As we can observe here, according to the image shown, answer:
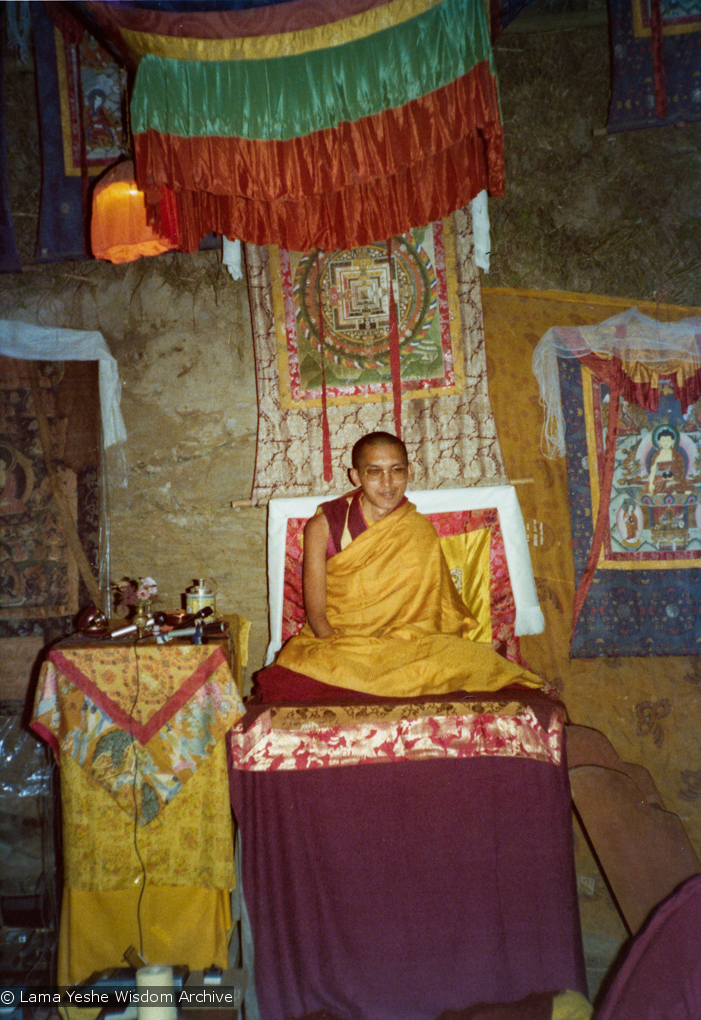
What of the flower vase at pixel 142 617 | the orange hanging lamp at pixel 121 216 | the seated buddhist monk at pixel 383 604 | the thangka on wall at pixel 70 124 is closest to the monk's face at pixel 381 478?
the seated buddhist monk at pixel 383 604

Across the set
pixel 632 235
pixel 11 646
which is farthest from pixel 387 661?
pixel 632 235

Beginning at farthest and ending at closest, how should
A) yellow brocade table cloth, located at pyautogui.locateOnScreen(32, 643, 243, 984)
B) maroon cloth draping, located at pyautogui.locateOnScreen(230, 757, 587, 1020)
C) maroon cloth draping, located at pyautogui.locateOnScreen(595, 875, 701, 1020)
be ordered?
yellow brocade table cloth, located at pyautogui.locateOnScreen(32, 643, 243, 984), maroon cloth draping, located at pyautogui.locateOnScreen(230, 757, 587, 1020), maroon cloth draping, located at pyautogui.locateOnScreen(595, 875, 701, 1020)

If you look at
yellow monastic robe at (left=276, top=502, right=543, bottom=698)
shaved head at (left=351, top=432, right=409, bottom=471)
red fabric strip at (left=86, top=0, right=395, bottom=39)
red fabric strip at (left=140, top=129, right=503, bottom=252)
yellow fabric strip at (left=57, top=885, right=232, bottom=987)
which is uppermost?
red fabric strip at (left=86, top=0, right=395, bottom=39)

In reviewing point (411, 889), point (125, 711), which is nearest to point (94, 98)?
point (125, 711)

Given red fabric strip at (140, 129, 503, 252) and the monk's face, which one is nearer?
the monk's face

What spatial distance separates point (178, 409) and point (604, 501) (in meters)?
2.57

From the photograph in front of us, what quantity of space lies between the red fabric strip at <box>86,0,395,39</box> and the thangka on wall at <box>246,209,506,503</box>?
3.97 feet

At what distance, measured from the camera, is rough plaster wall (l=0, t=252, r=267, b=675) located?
Result: 4207mm

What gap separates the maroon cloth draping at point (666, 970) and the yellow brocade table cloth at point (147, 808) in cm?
182

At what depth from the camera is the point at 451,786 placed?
2.88 meters

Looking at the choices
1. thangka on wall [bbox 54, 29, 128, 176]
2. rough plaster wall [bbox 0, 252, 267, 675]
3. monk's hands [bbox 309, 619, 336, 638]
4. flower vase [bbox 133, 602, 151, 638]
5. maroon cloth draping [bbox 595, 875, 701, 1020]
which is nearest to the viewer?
maroon cloth draping [bbox 595, 875, 701, 1020]

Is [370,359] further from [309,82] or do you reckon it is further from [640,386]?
[640,386]

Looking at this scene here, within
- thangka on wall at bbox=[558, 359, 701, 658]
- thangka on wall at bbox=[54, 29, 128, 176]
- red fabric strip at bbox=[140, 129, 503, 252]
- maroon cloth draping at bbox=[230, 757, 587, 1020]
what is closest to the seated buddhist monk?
maroon cloth draping at bbox=[230, 757, 587, 1020]

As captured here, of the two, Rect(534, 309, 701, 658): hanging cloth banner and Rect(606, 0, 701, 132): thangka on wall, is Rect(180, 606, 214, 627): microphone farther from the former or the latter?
Rect(606, 0, 701, 132): thangka on wall
